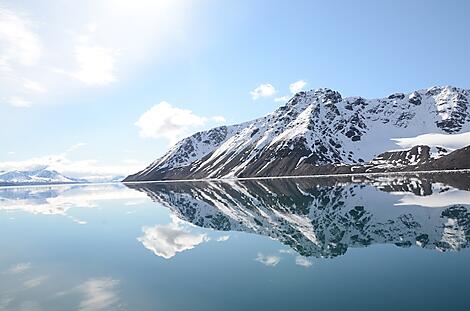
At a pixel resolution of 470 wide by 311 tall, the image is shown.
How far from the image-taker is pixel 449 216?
43.9m

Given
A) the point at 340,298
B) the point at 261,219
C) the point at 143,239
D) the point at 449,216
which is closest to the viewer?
the point at 340,298

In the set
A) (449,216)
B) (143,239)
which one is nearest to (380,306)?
(143,239)

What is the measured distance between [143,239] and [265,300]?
2494 centimetres

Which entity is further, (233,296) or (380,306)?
(233,296)

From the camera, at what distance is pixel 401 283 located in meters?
21.2

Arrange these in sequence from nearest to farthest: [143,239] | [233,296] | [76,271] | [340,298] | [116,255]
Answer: [340,298] → [233,296] → [76,271] → [116,255] → [143,239]

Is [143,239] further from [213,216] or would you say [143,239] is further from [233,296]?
[233,296]

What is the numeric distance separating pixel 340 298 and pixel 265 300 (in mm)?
3930

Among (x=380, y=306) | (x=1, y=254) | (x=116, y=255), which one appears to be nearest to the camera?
(x=380, y=306)

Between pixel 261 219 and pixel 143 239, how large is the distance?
1768 centimetres

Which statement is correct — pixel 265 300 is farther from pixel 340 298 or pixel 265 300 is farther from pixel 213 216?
pixel 213 216

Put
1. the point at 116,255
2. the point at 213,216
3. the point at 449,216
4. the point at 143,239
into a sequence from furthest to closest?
the point at 213,216 → the point at 449,216 → the point at 143,239 → the point at 116,255

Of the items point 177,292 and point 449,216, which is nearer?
point 177,292

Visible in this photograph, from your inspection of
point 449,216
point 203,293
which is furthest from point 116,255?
point 449,216
